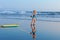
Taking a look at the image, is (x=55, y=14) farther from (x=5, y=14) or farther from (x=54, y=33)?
(x=54, y=33)

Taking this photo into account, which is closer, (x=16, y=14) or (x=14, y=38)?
(x=14, y=38)

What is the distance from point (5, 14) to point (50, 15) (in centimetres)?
138

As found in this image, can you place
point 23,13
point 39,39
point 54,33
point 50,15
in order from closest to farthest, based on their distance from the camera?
point 39,39, point 54,33, point 23,13, point 50,15

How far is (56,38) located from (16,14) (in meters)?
3.20

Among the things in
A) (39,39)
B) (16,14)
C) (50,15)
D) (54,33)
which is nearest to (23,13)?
(16,14)

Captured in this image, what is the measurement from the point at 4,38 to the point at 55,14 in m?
3.62

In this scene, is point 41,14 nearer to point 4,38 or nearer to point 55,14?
point 55,14

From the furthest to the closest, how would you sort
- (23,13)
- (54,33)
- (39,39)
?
(23,13)
(54,33)
(39,39)

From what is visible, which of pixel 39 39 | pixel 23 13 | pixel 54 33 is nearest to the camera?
pixel 39 39

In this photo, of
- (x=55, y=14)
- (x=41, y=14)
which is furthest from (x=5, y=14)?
(x=55, y=14)

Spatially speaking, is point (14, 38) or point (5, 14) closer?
point (14, 38)

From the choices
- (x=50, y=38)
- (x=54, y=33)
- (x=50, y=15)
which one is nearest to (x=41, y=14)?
(x=50, y=15)

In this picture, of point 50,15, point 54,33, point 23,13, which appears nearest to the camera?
point 54,33

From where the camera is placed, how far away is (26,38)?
2402 mm
